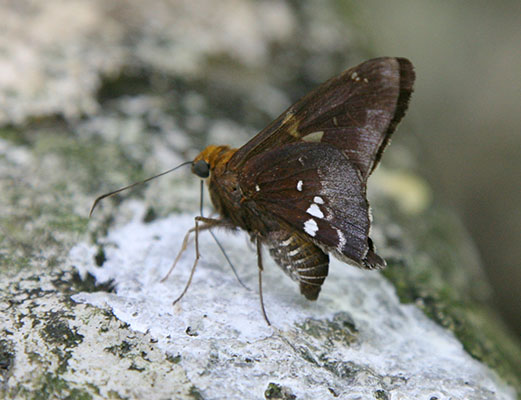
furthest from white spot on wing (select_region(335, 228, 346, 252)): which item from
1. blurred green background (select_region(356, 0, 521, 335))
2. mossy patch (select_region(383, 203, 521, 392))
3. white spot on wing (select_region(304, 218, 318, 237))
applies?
blurred green background (select_region(356, 0, 521, 335))

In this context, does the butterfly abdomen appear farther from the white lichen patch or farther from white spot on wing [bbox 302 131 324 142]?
white spot on wing [bbox 302 131 324 142]

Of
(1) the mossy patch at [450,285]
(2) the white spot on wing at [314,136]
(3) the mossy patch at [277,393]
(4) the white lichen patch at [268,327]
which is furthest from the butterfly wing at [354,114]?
(3) the mossy patch at [277,393]

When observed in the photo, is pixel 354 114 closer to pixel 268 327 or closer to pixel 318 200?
pixel 318 200

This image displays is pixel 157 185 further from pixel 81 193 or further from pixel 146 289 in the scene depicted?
pixel 146 289

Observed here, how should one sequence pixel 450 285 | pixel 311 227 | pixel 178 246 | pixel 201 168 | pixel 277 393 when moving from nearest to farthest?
pixel 277 393 → pixel 311 227 → pixel 201 168 → pixel 178 246 → pixel 450 285

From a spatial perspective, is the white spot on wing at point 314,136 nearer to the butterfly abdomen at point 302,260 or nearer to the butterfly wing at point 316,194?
the butterfly wing at point 316,194

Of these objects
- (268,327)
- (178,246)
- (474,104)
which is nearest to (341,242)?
(268,327)

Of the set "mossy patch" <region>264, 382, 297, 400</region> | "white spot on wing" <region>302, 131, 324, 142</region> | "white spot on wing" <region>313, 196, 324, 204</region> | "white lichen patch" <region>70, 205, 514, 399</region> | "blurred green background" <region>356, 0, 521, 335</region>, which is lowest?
"mossy patch" <region>264, 382, 297, 400</region>
